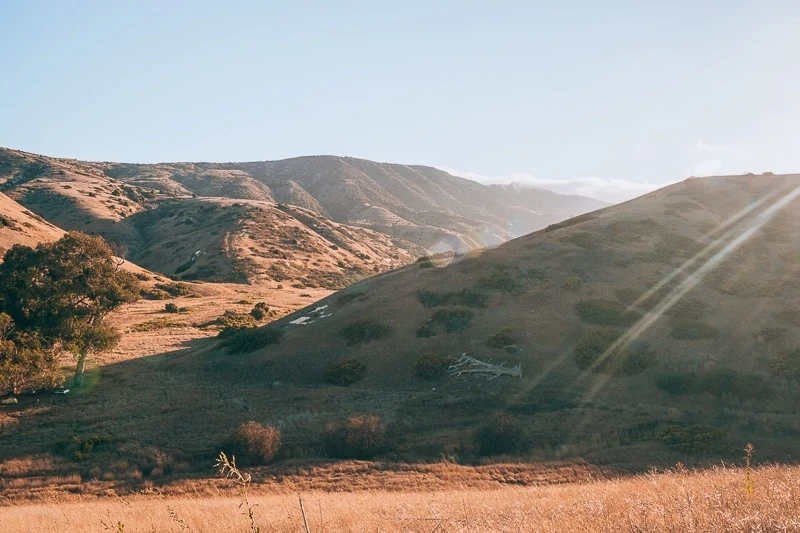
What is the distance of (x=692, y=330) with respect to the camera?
33156mm

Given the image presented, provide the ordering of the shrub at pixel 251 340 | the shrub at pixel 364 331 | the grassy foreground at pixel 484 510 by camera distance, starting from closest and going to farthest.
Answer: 1. the grassy foreground at pixel 484 510
2. the shrub at pixel 364 331
3. the shrub at pixel 251 340

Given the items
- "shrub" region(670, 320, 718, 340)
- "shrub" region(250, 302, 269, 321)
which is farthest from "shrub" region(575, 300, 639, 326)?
"shrub" region(250, 302, 269, 321)

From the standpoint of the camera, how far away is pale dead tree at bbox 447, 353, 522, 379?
29406 mm

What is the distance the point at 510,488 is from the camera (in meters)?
17.3

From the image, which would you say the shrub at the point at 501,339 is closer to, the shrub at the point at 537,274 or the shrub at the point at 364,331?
the shrub at the point at 364,331

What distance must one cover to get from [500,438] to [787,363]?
64.3 feet

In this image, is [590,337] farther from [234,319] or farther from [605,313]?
[234,319]

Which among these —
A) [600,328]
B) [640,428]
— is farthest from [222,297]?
[640,428]

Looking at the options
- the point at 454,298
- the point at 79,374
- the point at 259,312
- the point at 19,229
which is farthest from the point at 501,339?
the point at 19,229

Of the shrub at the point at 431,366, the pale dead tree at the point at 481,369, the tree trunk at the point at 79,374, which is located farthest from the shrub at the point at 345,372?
the tree trunk at the point at 79,374

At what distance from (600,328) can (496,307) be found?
7.92 meters

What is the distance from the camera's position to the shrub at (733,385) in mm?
26219

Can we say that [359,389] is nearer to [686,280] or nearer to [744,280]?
[686,280]

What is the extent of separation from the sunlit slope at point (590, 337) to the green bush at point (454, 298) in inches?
7.0
